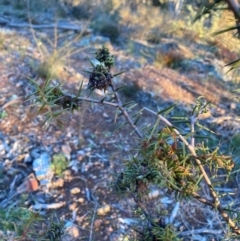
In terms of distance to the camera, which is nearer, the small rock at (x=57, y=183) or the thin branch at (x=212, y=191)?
the thin branch at (x=212, y=191)

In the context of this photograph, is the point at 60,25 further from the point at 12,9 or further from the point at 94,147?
the point at 94,147

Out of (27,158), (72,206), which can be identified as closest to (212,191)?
(72,206)

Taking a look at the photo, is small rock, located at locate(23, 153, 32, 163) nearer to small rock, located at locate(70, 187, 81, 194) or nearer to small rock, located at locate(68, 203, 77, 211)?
small rock, located at locate(70, 187, 81, 194)

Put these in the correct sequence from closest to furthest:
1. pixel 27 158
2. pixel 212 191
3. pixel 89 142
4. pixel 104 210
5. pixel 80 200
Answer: pixel 212 191, pixel 104 210, pixel 80 200, pixel 27 158, pixel 89 142

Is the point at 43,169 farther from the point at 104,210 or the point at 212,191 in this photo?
the point at 212,191

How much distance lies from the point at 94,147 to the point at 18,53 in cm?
220

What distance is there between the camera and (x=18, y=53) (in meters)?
4.83

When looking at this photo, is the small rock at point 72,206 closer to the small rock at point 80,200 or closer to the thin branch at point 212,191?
the small rock at point 80,200

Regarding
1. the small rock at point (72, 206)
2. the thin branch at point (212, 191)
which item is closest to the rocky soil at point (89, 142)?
the small rock at point (72, 206)

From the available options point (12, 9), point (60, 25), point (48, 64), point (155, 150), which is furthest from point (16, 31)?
point (155, 150)

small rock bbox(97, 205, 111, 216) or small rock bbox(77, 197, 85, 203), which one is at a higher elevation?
small rock bbox(97, 205, 111, 216)

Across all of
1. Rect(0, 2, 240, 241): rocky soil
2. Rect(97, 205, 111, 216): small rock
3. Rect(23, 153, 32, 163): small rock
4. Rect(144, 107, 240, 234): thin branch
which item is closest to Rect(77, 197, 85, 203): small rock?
Rect(0, 2, 240, 241): rocky soil

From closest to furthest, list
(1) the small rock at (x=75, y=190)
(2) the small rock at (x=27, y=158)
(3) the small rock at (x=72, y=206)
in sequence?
(3) the small rock at (x=72, y=206) < (1) the small rock at (x=75, y=190) < (2) the small rock at (x=27, y=158)

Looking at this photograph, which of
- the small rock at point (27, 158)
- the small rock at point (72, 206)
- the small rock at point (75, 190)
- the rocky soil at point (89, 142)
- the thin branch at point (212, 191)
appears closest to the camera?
the thin branch at point (212, 191)
